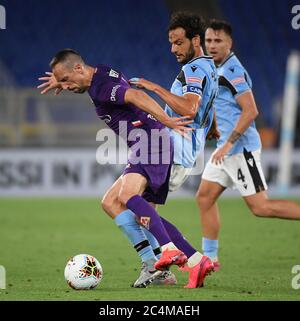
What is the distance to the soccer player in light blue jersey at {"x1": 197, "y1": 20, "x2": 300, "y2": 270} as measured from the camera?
26.1 ft

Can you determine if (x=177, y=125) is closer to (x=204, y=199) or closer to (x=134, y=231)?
(x=134, y=231)

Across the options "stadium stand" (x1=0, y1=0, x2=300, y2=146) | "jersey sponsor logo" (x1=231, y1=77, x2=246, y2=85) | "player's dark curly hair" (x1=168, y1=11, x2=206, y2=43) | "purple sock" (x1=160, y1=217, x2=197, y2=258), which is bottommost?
"purple sock" (x1=160, y1=217, x2=197, y2=258)

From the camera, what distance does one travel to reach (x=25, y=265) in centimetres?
837

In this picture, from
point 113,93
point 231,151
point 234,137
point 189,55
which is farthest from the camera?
point 231,151

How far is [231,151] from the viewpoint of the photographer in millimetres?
8211

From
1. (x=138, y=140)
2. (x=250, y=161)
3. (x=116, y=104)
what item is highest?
(x=116, y=104)

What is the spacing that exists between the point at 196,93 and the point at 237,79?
1469 mm

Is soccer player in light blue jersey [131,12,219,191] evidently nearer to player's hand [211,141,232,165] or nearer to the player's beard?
the player's beard

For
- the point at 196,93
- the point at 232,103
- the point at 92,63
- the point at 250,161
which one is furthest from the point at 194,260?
the point at 92,63

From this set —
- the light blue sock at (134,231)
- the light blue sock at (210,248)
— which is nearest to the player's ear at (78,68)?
the light blue sock at (134,231)

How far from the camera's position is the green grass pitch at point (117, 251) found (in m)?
6.45

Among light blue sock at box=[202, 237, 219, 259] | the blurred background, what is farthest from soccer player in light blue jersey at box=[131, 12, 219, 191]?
the blurred background

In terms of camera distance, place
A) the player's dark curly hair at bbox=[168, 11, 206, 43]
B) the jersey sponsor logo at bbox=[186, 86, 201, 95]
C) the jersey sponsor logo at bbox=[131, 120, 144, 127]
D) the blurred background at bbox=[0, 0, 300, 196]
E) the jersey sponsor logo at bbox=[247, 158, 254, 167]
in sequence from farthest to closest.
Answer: the blurred background at bbox=[0, 0, 300, 196], the jersey sponsor logo at bbox=[247, 158, 254, 167], the player's dark curly hair at bbox=[168, 11, 206, 43], the jersey sponsor logo at bbox=[131, 120, 144, 127], the jersey sponsor logo at bbox=[186, 86, 201, 95]
